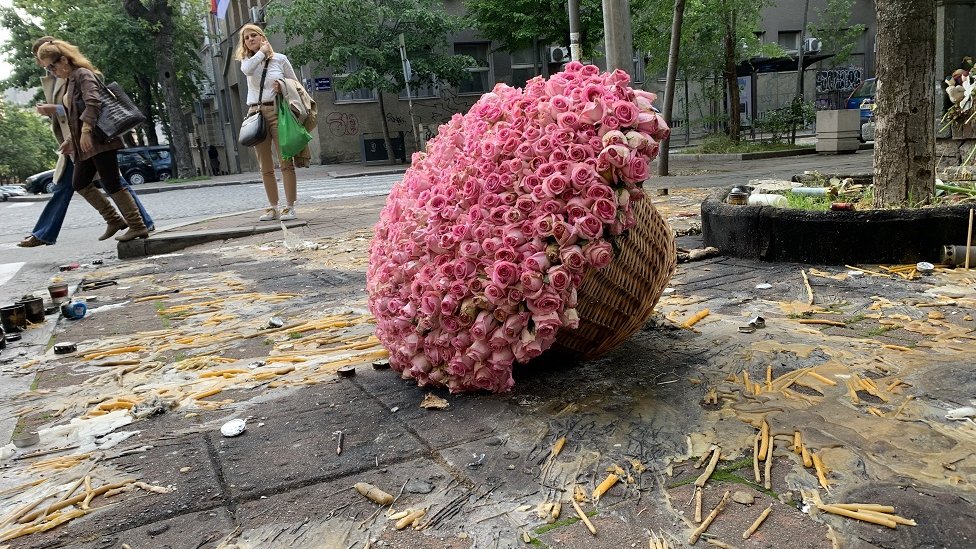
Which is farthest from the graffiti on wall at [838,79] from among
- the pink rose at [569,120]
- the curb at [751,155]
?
the pink rose at [569,120]

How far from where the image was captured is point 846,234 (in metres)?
4.57

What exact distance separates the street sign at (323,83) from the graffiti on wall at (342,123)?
1.20m

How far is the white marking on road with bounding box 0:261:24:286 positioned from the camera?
7.07m

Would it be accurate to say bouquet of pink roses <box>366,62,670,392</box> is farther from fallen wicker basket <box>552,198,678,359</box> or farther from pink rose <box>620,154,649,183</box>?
fallen wicker basket <box>552,198,678,359</box>

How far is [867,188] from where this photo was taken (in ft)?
18.6

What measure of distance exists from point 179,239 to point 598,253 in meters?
6.70

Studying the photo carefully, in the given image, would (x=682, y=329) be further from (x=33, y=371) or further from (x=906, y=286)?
(x=33, y=371)

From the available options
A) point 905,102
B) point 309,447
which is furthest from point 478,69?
point 309,447

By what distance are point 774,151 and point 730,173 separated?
4.50 meters

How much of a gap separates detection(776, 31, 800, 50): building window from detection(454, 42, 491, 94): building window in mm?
14536

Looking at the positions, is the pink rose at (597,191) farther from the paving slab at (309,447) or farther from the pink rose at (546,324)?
the paving slab at (309,447)

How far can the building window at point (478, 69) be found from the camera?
108 ft

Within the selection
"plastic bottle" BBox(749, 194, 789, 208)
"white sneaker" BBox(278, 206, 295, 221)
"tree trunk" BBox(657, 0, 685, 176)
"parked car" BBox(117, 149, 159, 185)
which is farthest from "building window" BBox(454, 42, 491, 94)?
"plastic bottle" BBox(749, 194, 789, 208)

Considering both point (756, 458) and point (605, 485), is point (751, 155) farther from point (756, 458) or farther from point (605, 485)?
point (605, 485)
